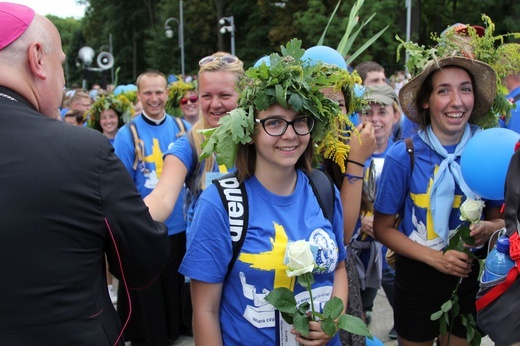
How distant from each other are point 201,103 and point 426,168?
1.35 metres

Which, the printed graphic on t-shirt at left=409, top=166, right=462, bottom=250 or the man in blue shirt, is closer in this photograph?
the printed graphic on t-shirt at left=409, top=166, right=462, bottom=250

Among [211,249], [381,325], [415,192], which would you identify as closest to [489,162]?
[415,192]

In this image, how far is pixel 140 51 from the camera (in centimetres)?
4950

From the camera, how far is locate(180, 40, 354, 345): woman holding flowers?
211 cm

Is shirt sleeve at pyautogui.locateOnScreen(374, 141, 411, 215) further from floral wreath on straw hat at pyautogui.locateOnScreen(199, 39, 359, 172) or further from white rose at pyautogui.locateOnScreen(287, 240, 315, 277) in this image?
white rose at pyautogui.locateOnScreen(287, 240, 315, 277)

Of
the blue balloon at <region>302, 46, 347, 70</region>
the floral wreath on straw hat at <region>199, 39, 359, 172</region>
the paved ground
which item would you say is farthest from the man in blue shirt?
the floral wreath on straw hat at <region>199, 39, 359, 172</region>

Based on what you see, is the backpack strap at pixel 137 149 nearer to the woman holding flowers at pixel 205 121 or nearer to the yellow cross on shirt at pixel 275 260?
the woman holding flowers at pixel 205 121

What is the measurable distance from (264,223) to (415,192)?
1166 mm

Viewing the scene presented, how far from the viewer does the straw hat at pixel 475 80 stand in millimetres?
2861

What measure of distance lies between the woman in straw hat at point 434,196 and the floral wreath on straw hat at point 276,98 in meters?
0.84

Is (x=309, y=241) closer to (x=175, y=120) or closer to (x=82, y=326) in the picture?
(x=82, y=326)

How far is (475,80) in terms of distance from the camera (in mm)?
2941

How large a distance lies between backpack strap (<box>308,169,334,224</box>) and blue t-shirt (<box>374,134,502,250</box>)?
64 cm

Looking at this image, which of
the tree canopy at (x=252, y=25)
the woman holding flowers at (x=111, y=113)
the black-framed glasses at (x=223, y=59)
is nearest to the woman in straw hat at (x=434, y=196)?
the black-framed glasses at (x=223, y=59)
